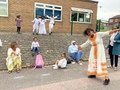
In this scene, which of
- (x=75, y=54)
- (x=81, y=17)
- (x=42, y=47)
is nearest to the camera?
(x=75, y=54)

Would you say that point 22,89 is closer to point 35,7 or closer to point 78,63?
point 78,63

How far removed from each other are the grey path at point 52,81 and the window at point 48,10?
14615mm

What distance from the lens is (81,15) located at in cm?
3070

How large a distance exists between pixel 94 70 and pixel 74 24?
1992 cm

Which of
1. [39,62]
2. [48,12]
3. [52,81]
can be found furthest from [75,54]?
[48,12]

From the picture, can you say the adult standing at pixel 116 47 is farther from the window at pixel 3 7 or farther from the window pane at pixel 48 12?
the window pane at pixel 48 12

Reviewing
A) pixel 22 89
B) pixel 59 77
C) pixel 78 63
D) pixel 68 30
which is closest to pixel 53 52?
pixel 78 63

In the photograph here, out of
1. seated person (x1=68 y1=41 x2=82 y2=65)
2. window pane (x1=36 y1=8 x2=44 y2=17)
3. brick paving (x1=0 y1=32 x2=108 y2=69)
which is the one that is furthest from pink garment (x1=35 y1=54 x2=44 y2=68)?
window pane (x1=36 y1=8 x2=44 y2=17)

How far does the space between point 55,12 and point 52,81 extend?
18623 millimetres

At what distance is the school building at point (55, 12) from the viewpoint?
23.8 metres

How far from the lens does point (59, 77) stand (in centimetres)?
1028

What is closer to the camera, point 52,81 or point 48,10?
point 52,81

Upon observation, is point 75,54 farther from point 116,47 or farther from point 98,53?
point 98,53

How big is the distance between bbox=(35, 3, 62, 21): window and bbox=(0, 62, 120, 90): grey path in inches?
575
